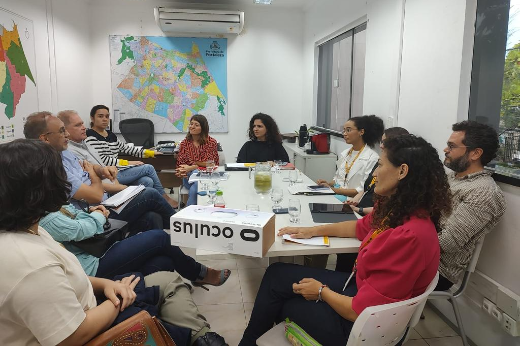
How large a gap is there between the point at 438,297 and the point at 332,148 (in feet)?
10.7

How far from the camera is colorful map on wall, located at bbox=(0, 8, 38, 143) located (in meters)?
3.41

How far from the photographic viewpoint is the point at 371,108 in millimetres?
3799

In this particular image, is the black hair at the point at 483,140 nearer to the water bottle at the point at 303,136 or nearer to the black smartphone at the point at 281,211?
the black smartphone at the point at 281,211

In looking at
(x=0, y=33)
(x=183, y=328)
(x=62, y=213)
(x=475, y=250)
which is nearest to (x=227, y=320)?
(x=183, y=328)

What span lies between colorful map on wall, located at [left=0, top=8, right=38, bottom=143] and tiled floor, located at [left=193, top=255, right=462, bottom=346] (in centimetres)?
237

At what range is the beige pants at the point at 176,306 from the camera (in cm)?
166

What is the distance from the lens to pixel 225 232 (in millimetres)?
1559

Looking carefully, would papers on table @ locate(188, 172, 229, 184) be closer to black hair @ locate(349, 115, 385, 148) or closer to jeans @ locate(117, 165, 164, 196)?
jeans @ locate(117, 165, 164, 196)

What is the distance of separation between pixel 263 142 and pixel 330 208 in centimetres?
220

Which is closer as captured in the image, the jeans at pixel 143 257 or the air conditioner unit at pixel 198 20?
the jeans at pixel 143 257

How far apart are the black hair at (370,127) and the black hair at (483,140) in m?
1.37

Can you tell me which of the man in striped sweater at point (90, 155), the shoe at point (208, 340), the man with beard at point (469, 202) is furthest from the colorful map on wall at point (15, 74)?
the man with beard at point (469, 202)

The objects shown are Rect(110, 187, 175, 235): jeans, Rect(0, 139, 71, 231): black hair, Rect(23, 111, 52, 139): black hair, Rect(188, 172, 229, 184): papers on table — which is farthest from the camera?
Rect(188, 172, 229, 184): papers on table

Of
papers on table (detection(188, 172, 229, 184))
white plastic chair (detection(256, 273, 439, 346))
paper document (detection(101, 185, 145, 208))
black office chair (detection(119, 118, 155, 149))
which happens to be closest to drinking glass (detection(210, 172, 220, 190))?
papers on table (detection(188, 172, 229, 184))
